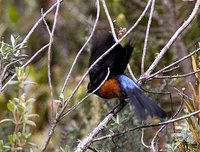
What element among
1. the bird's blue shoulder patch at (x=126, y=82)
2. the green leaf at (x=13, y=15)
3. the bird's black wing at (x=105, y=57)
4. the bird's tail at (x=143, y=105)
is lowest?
the bird's tail at (x=143, y=105)

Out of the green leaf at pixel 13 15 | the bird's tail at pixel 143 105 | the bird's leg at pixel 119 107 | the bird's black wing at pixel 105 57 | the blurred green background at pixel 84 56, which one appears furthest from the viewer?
the green leaf at pixel 13 15

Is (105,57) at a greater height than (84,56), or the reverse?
(84,56)

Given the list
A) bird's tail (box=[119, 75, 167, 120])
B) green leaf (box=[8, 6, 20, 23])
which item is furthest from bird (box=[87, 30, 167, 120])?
green leaf (box=[8, 6, 20, 23])

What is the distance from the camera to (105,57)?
Answer: 2754 mm

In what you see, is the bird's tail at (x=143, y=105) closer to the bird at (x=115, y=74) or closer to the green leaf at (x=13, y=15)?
the bird at (x=115, y=74)

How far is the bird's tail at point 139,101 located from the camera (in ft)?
7.82

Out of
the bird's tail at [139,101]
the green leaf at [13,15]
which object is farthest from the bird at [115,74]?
the green leaf at [13,15]

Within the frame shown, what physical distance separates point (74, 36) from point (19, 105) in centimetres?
411

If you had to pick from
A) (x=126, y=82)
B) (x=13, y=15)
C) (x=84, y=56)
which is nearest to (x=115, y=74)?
(x=126, y=82)

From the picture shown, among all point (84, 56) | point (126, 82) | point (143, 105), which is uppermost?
point (84, 56)

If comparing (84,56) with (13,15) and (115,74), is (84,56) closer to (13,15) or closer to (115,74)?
(13,15)

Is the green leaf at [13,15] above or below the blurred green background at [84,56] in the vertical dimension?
above

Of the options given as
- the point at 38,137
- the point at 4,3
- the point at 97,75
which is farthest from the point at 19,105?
the point at 4,3

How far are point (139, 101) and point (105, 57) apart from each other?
317 mm
